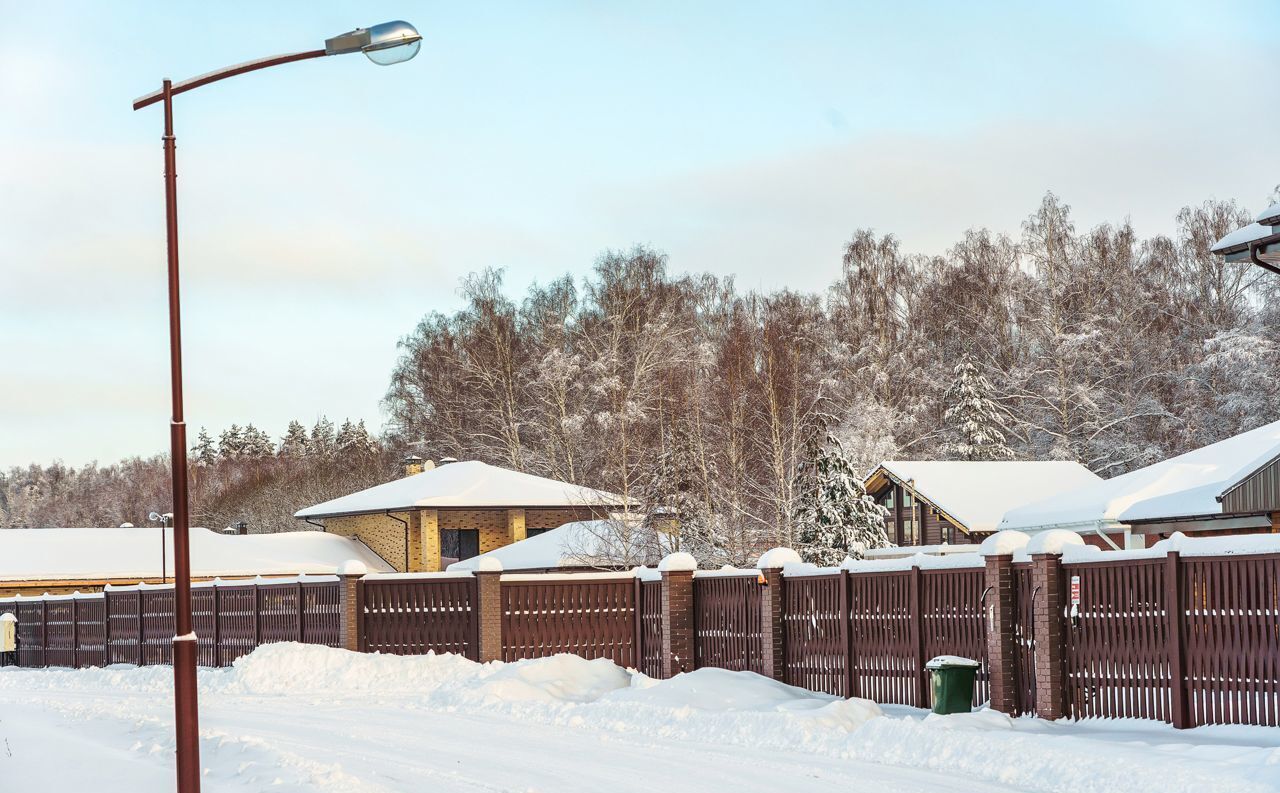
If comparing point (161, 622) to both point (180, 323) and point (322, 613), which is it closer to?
point (322, 613)

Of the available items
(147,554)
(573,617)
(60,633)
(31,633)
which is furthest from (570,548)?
Answer: (147,554)

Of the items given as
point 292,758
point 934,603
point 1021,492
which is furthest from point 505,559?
point 292,758

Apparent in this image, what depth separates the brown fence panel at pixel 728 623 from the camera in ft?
68.7

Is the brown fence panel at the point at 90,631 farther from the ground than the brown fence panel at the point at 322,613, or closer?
closer

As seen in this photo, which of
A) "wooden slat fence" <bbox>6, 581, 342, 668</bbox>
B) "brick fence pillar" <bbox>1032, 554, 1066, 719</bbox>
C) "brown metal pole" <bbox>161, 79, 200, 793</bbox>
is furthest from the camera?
"wooden slat fence" <bbox>6, 581, 342, 668</bbox>

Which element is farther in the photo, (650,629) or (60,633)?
(60,633)

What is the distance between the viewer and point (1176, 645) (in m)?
13.9

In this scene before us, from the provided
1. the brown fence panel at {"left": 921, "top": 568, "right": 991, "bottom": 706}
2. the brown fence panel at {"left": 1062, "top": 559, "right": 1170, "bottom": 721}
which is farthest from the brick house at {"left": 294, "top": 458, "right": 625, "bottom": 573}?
the brown fence panel at {"left": 1062, "top": 559, "right": 1170, "bottom": 721}

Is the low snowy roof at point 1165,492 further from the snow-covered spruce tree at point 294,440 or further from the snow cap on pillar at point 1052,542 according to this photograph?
the snow-covered spruce tree at point 294,440

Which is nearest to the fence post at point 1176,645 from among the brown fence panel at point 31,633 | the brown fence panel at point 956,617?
the brown fence panel at point 956,617

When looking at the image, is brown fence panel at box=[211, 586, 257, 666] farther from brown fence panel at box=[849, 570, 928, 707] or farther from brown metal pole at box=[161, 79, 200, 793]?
brown metal pole at box=[161, 79, 200, 793]

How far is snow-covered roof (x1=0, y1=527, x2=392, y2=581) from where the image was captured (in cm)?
4675

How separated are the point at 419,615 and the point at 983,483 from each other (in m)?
26.9

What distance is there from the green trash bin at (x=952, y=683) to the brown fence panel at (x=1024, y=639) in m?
0.52
